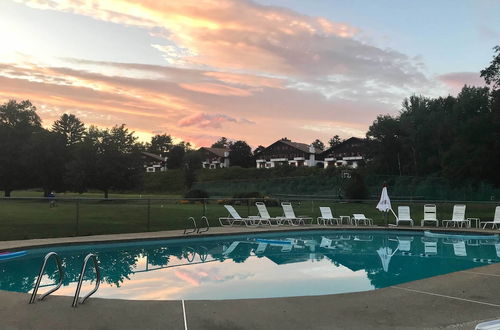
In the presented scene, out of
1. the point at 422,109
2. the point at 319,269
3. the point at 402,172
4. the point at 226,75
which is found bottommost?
the point at 319,269

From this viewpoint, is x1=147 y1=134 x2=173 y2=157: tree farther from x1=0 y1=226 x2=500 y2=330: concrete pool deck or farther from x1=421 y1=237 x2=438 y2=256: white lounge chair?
x1=0 y1=226 x2=500 y2=330: concrete pool deck

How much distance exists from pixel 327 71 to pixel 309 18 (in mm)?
6083

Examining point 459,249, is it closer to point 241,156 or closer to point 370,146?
point 370,146

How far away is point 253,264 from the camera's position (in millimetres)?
11398

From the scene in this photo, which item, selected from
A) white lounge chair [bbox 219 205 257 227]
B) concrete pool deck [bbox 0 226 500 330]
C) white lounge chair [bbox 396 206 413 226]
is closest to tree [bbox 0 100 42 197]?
white lounge chair [bbox 219 205 257 227]

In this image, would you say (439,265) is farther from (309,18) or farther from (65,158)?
(65,158)

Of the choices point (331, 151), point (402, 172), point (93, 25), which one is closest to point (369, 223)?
point (93, 25)

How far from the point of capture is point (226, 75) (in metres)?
23.8

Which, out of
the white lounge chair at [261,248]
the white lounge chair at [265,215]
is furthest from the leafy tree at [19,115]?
the white lounge chair at [261,248]

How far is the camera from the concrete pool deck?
16.1 feet

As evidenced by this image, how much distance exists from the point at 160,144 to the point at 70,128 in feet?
259

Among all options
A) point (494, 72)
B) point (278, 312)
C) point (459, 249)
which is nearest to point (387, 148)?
point (494, 72)

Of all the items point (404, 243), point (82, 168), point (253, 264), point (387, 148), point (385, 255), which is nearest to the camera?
point (253, 264)

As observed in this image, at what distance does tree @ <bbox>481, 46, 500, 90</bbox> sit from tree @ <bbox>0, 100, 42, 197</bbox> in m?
38.9
